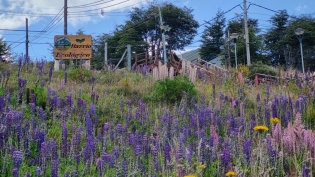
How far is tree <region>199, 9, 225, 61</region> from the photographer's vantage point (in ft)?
162

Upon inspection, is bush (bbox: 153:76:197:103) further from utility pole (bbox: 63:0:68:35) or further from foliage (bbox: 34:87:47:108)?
utility pole (bbox: 63:0:68:35)

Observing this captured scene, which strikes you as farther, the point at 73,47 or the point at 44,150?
the point at 73,47

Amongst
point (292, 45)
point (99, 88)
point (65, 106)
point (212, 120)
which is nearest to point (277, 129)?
point (212, 120)

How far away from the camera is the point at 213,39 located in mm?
50000

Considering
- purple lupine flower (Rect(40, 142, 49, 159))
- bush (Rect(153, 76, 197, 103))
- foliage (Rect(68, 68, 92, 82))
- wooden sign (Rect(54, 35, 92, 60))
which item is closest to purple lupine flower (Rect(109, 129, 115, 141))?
purple lupine flower (Rect(40, 142, 49, 159))

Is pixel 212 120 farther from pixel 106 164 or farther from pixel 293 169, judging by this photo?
pixel 106 164

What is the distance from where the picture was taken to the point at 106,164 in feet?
12.4

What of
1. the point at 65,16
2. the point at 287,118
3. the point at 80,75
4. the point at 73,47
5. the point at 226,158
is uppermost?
the point at 65,16

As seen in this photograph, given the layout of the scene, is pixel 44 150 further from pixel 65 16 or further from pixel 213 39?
pixel 213 39

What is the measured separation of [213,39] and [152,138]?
154 ft

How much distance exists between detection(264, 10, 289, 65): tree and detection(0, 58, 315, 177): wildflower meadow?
4053 centimetres

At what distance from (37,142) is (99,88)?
4727mm

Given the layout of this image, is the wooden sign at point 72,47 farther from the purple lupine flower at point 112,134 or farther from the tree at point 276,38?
the tree at point 276,38

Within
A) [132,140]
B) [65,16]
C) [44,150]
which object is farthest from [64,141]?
[65,16]
